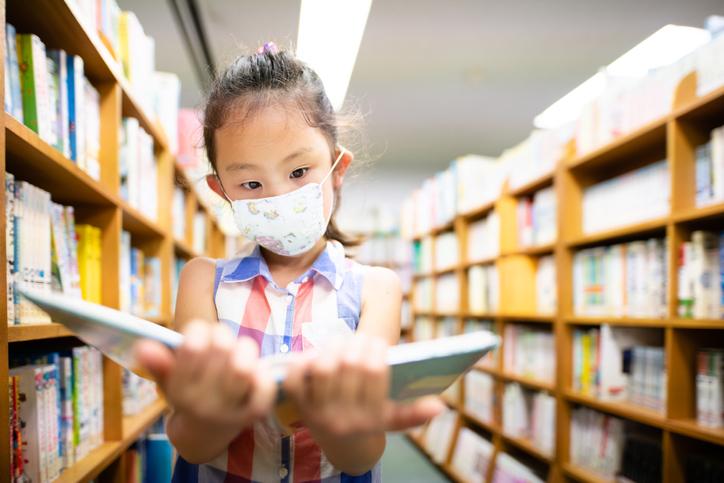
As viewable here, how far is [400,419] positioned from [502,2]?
114 inches

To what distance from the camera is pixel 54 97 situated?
1235 millimetres

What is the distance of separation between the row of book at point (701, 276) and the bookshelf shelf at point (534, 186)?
941mm

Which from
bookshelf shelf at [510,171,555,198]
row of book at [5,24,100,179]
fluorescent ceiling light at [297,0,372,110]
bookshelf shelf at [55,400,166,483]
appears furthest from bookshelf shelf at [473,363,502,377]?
row of book at [5,24,100,179]

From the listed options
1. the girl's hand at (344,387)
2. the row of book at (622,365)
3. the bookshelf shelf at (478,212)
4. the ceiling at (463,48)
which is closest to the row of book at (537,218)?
the bookshelf shelf at (478,212)

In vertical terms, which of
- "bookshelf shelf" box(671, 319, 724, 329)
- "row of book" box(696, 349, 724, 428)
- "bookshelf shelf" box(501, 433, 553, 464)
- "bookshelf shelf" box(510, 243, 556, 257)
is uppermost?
"bookshelf shelf" box(510, 243, 556, 257)

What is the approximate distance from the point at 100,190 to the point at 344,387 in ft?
3.80

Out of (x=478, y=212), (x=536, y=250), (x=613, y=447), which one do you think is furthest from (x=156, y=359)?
(x=478, y=212)

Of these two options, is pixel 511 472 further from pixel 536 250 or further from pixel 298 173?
pixel 298 173

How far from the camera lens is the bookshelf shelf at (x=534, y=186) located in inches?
104

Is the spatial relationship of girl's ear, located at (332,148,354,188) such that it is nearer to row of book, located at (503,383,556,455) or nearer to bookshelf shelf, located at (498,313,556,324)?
bookshelf shelf, located at (498,313,556,324)

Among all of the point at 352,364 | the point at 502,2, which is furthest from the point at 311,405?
the point at 502,2

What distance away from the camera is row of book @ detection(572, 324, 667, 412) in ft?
6.33

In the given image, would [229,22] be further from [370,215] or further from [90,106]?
[370,215]

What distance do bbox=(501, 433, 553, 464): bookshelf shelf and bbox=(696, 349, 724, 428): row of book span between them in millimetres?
1001
